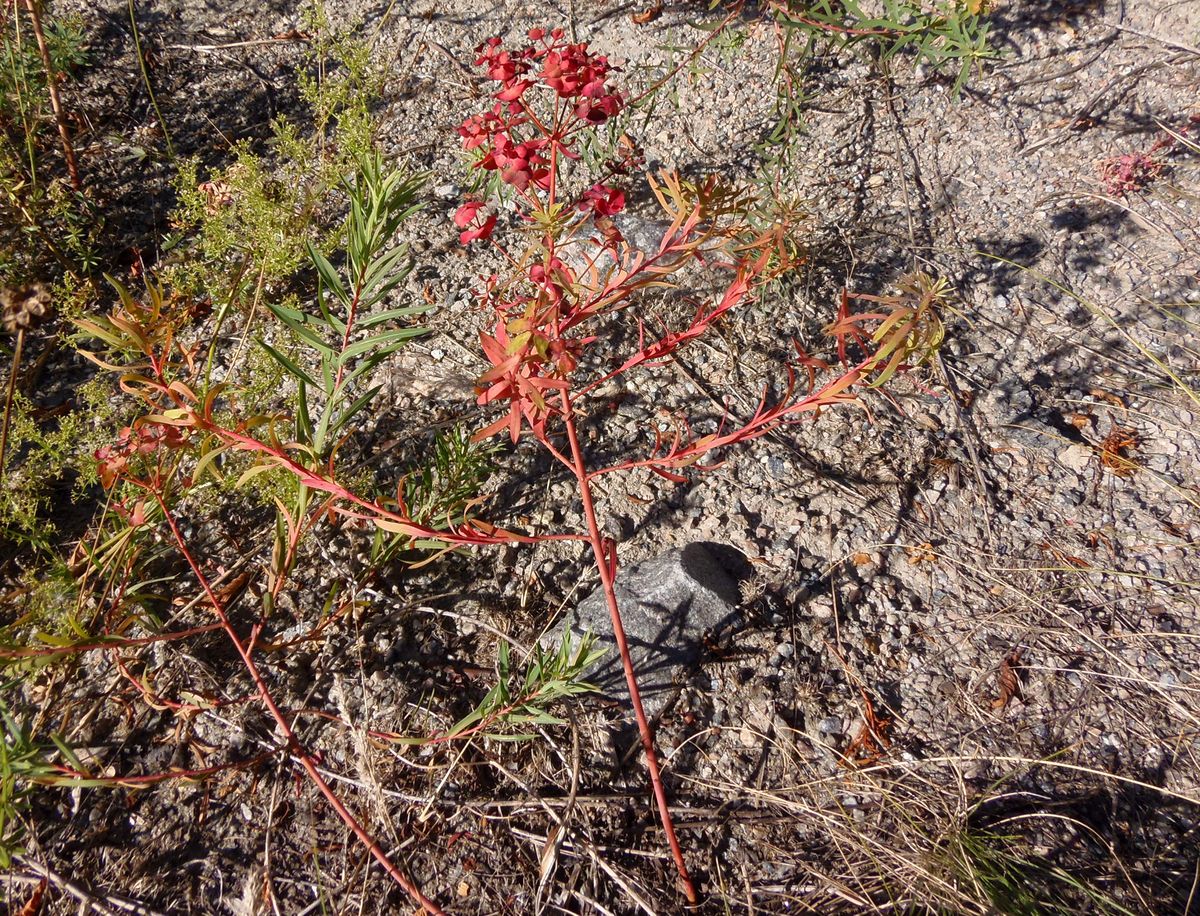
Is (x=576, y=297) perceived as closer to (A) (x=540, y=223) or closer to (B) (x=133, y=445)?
(A) (x=540, y=223)

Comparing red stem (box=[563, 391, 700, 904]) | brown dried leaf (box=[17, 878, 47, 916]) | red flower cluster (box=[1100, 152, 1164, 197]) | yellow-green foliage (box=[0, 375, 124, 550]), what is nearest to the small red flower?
red stem (box=[563, 391, 700, 904])

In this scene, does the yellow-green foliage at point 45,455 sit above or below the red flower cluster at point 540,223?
below

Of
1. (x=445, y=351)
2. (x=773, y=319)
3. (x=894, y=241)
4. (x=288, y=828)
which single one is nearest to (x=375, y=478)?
(x=445, y=351)

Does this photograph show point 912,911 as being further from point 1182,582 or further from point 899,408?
point 899,408

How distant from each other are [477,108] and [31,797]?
7.40ft

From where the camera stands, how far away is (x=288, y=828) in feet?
4.83

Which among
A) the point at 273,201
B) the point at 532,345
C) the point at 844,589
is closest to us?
the point at 532,345

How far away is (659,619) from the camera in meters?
1.65

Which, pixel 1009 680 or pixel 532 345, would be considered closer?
pixel 532 345

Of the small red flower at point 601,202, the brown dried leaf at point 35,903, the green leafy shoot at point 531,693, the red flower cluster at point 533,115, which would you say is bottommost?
the brown dried leaf at point 35,903

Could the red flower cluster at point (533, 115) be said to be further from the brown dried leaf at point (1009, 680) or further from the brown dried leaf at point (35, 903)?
the brown dried leaf at point (35, 903)

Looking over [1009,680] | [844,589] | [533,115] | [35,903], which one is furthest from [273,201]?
[1009,680]

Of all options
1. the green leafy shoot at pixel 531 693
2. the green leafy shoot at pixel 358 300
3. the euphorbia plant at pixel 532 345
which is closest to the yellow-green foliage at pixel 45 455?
the euphorbia plant at pixel 532 345

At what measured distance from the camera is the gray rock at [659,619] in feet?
5.29
